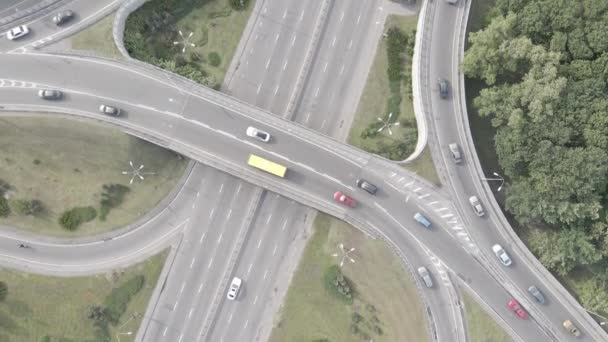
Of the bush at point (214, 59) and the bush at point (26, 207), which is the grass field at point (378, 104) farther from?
the bush at point (26, 207)

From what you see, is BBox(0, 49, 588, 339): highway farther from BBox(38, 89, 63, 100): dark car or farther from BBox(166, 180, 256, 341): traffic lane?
BBox(166, 180, 256, 341): traffic lane

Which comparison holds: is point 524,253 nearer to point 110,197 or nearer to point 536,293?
point 536,293

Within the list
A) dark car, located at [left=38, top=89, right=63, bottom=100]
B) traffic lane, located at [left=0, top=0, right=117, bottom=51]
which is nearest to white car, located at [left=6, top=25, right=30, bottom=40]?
traffic lane, located at [left=0, top=0, right=117, bottom=51]

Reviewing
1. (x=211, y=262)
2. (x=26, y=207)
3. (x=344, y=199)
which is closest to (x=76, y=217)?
(x=26, y=207)

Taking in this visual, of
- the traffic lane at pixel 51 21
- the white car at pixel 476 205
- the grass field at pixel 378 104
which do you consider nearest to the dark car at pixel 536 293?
the white car at pixel 476 205

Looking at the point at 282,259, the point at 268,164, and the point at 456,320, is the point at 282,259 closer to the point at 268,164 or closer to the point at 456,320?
the point at 268,164

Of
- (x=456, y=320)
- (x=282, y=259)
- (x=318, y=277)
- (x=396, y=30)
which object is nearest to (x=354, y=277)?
(x=318, y=277)
